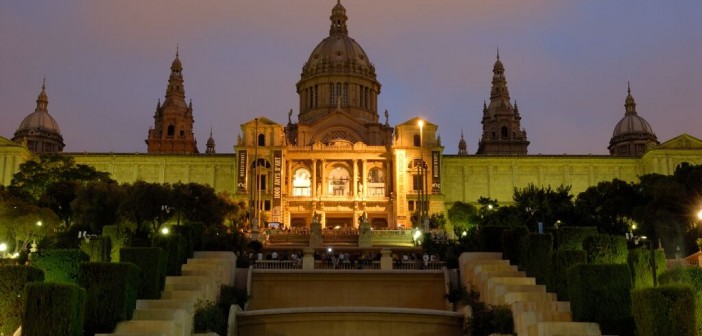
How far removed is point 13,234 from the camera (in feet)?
162

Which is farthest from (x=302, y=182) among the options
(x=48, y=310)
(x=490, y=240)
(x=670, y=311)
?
(x=670, y=311)

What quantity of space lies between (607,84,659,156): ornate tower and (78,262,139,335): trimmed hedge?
94.0m

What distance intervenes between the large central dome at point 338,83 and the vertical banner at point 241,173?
1466cm

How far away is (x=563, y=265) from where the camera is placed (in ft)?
102

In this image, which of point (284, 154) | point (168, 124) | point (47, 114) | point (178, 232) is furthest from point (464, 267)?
point (47, 114)

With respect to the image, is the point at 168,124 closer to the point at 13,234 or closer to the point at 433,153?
the point at 433,153

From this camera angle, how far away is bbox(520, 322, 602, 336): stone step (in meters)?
26.3

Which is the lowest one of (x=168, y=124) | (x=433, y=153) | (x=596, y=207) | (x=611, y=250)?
(x=611, y=250)

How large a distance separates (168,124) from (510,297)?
84869 mm

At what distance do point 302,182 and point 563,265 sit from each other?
5718 cm

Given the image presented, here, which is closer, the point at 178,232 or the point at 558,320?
the point at 558,320

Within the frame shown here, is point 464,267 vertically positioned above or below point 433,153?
below

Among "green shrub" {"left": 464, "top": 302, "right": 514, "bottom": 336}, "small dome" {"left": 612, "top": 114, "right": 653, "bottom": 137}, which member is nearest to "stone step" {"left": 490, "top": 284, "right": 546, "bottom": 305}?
"green shrub" {"left": 464, "top": 302, "right": 514, "bottom": 336}

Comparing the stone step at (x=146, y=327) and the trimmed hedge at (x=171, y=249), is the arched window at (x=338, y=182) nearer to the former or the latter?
the trimmed hedge at (x=171, y=249)
